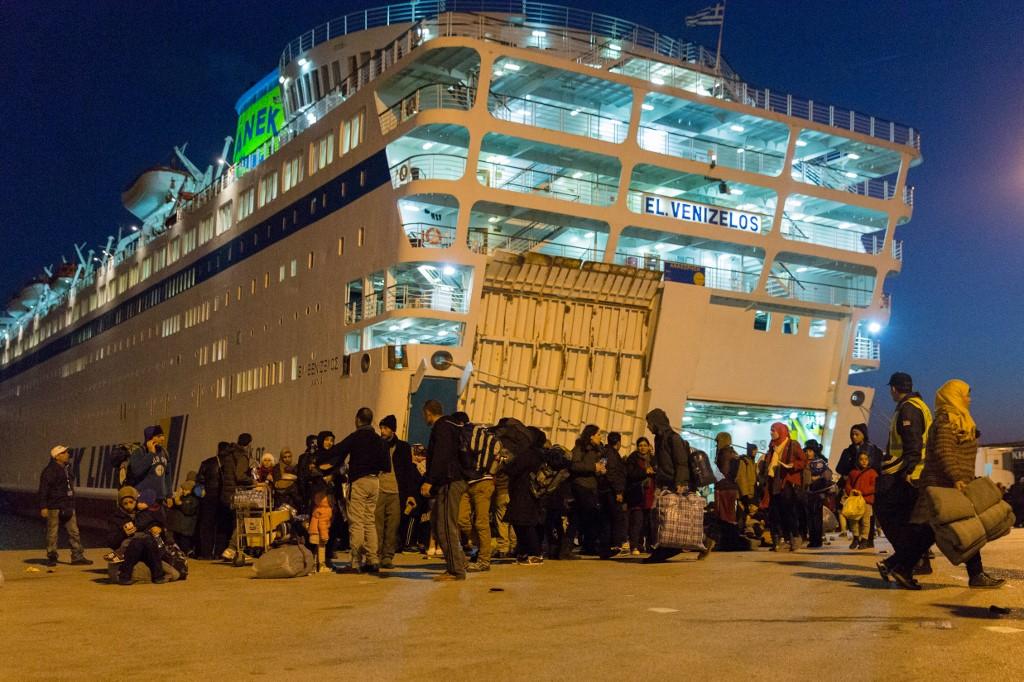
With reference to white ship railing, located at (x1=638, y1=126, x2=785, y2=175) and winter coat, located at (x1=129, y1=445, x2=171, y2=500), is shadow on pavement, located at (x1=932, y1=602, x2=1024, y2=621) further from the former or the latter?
white ship railing, located at (x1=638, y1=126, x2=785, y2=175)

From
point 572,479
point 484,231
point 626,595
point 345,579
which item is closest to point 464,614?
point 626,595

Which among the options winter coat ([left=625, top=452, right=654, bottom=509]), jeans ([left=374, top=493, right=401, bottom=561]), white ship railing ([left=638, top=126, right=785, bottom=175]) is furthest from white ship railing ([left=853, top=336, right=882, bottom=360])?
jeans ([left=374, top=493, right=401, bottom=561])

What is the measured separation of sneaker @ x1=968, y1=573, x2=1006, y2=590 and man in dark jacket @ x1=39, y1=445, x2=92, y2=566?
9310mm

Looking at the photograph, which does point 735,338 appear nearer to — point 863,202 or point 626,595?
point 863,202

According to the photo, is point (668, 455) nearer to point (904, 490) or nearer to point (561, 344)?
point (904, 490)

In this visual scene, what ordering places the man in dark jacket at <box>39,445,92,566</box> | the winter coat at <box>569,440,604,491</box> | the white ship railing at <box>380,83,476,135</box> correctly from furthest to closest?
the white ship railing at <box>380,83,476,135</box>, the winter coat at <box>569,440,604,491</box>, the man in dark jacket at <box>39,445,92,566</box>

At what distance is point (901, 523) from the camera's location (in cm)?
812

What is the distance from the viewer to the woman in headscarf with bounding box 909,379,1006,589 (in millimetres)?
7527

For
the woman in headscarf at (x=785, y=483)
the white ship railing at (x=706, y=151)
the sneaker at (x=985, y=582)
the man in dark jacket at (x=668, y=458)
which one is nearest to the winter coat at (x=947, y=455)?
the sneaker at (x=985, y=582)

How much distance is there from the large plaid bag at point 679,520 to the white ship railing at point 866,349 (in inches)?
630

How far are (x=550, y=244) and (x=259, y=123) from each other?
60.5 feet

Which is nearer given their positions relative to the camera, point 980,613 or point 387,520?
point 980,613

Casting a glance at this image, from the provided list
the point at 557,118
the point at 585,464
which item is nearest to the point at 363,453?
the point at 585,464

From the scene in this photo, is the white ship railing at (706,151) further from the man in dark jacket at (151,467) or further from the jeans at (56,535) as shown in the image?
the man in dark jacket at (151,467)
